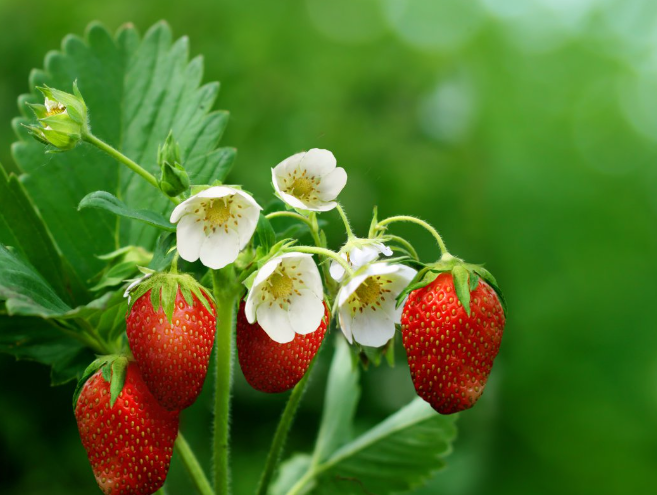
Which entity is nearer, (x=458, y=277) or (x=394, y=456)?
(x=458, y=277)

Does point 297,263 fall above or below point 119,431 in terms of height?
above

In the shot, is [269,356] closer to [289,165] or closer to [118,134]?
[289,165]

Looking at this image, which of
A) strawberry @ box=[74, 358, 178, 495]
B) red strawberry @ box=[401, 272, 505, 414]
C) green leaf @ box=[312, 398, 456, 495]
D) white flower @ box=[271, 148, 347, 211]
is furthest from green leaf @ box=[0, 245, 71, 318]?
green leaf @ box=[312, 398, 456, 495]

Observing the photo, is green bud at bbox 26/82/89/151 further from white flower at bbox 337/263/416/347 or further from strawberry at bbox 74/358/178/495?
white flower at bbox 337/263/416/347

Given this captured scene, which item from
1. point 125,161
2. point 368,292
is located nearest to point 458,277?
point 368,292

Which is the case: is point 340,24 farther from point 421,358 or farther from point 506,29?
point 421,358

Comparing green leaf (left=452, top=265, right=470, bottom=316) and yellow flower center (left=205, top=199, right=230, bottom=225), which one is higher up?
yellow flower center (left=205, top=199, right=230, bottom=225)
